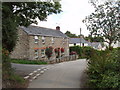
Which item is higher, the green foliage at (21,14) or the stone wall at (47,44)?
the green foliage at (21,14)

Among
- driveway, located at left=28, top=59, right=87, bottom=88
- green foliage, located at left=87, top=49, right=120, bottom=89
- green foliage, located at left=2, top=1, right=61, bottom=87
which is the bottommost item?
driveway, located at left=28, top=59, right=87, bottom=88

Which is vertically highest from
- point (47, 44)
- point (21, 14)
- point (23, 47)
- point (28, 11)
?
point (28, 11)

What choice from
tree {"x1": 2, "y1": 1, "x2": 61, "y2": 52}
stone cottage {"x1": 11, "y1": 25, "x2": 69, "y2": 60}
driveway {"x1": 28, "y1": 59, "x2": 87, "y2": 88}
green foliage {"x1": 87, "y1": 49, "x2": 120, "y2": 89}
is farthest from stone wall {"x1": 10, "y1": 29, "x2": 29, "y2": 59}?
green foliage {"x1": 87, "y1": 49, "x2": 120, "y2": 89}

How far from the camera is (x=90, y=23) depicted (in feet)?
50.1

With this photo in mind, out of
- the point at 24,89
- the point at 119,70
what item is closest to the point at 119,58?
the point at 119,70

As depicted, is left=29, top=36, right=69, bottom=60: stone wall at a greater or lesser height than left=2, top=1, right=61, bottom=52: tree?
lesser

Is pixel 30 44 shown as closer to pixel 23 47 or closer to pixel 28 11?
pixel 23 47

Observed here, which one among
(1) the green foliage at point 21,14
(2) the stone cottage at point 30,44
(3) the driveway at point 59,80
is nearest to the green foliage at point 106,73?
(3) the driveway at point 59,80

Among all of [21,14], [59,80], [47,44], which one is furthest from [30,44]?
[59,80]

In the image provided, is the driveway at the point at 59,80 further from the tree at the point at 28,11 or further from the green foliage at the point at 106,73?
the tree at the point at 28,11

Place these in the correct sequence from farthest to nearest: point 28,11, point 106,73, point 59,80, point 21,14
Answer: point 21,14 → point 28,11 → point 59,80 → point 106,73

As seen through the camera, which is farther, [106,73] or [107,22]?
[107,22]

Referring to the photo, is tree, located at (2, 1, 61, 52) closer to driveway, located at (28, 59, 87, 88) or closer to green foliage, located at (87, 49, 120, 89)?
driveway, located at (28, 59, 87, 88)

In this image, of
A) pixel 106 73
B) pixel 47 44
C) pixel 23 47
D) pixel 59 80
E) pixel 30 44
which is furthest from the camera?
pixel 47 44
